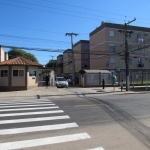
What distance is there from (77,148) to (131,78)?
32243 mm

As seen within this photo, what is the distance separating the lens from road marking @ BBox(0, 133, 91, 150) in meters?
5.19

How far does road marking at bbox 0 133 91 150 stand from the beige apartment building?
39.6m

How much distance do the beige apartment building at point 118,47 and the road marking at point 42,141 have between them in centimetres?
3958

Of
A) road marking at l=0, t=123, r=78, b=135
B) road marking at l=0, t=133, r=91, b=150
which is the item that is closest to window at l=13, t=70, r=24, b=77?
road marking at l=0, t=123, r=78, b=135

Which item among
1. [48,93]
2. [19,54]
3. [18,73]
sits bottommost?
[48,93]

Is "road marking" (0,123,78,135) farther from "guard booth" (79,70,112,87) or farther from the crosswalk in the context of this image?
"guard booth" (79,70,112,87)

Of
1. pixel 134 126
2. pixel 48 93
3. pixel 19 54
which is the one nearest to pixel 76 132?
pixel 134 126

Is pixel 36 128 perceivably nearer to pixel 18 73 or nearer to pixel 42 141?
pixel 42 141

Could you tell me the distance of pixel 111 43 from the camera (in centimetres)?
4738

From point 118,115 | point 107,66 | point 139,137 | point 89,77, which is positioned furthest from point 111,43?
point 139,137

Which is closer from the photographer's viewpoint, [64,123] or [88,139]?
[88,139]

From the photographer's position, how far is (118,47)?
47906mm

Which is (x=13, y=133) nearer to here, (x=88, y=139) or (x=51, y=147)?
(x=51, y=147)

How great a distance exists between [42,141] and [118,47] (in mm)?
44539
